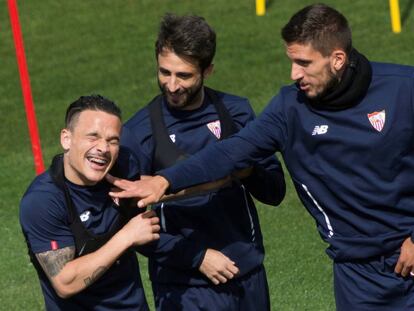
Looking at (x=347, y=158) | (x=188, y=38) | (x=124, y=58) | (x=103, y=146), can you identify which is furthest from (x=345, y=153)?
(x=124, y=58)

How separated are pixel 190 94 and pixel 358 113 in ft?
3.46

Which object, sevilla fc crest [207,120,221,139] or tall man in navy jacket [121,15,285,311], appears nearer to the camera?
tall man in navy jacket [121,15,285,311]

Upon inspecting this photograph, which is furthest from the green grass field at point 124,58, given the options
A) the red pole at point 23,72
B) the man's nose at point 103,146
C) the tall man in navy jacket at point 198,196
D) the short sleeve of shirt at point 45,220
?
the man's nose at point 103,146

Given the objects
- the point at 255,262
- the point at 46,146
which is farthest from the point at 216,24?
the point at 255,262

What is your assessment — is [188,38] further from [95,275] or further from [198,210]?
[95,275]

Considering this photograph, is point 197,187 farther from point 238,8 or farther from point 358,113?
point 238,8

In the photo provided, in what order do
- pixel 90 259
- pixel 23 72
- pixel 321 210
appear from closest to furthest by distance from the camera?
pixel 90 259
pixel 321 210
pixel 23 72

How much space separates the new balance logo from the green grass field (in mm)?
4466

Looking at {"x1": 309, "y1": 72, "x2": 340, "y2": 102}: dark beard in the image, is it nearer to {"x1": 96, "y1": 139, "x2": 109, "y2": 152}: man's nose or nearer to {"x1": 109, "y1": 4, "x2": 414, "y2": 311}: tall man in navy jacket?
{"x1": 109, "y1": 4, "x2": 414, "y2": 311}: tall man in navy jacket

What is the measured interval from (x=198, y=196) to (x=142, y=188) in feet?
2.09

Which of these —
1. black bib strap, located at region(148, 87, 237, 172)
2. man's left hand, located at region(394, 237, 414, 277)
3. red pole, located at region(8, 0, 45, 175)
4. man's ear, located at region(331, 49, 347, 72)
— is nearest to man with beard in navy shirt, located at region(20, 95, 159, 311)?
black bib strap, located at region(148, 87, 237, 172)

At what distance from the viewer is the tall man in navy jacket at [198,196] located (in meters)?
6.81

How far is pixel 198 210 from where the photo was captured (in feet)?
22.6

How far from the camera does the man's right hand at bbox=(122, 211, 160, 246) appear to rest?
242 inches
